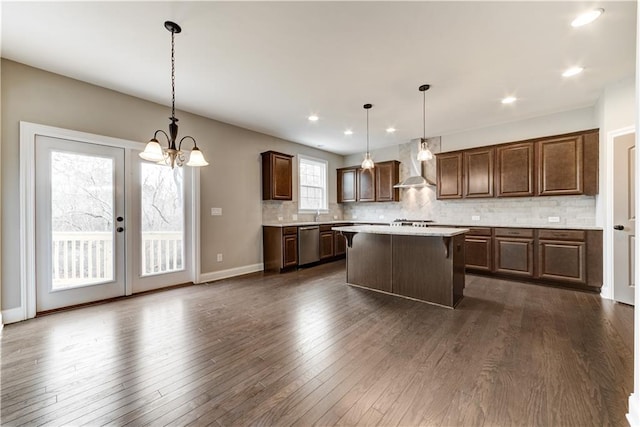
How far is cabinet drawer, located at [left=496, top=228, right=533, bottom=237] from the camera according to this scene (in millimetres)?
4168

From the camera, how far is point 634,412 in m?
1.41

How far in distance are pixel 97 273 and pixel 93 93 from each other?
2285mm

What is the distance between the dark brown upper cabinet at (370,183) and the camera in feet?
20.4

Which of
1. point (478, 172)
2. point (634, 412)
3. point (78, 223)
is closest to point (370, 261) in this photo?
point (634, 412)

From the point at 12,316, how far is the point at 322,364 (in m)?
3.36

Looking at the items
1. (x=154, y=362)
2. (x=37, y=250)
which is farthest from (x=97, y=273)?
(x=154, y=362)

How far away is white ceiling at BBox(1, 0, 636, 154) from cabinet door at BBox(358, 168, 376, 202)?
2.58 m

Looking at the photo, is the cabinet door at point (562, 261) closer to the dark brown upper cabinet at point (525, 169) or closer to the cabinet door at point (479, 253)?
the cabinet door at point (479, 253)

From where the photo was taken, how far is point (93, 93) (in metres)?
3.30

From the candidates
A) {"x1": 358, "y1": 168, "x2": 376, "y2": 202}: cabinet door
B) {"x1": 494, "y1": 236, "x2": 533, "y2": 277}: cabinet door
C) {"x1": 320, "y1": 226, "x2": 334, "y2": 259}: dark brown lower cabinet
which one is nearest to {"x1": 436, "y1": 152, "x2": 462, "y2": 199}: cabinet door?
{"x1": 494, "y1": 236, "x2": 533, "y2": 277}: cabinet door

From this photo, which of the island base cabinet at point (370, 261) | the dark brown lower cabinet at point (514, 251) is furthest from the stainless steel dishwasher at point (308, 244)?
the dark brown lower cabinet at point (514, 251)

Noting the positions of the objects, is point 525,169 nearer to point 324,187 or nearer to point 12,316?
point 324,187

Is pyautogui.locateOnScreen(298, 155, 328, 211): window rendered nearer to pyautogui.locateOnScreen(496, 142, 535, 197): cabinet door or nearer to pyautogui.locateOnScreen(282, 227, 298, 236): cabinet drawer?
pyautogui.locateOnScreen(282, 227, 298, 236): cabinet drawer

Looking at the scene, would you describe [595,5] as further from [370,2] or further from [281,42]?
[281,42]
